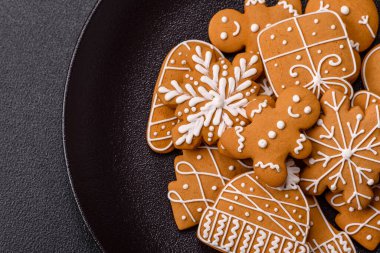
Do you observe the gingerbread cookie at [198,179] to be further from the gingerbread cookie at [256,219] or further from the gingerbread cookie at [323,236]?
the gingerbread cookie at [323,236]

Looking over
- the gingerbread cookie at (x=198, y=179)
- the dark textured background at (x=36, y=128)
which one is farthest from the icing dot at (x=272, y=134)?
the dark textured background at (x=36, y=128)

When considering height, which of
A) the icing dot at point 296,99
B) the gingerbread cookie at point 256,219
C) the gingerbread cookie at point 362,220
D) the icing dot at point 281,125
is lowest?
the gingerbread cookie at point 362,220

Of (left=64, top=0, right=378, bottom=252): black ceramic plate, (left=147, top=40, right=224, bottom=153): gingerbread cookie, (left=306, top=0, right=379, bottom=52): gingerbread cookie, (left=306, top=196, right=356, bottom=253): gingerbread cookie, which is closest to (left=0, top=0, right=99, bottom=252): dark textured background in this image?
(left=64, top=0, right=378, bottom=252): black ceramic plate

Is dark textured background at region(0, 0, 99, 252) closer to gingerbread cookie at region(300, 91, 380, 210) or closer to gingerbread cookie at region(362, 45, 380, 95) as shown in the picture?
gingerbread cookie at region(300, 91, 380, 210)

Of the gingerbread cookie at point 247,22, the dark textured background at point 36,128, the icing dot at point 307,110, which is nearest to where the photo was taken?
the icing dot at point 307,110

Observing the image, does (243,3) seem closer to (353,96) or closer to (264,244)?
(353,96)

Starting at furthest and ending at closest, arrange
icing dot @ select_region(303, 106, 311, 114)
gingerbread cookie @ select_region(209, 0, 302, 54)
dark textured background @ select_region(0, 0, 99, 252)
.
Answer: dark textured background @ select_region(0, 0, 99, 252)
gingerbread cookie @ select_region(209, 0, 302, 54)
icing dot @ select_region(303, 106, 311, 114)

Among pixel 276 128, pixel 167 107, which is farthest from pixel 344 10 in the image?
pixel 167 107

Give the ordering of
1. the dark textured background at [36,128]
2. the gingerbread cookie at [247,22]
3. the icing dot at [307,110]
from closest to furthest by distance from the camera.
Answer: the icing dot at [307,110]
the gingerbread cookie at [247,22]
the dark textured background at [36,128]
